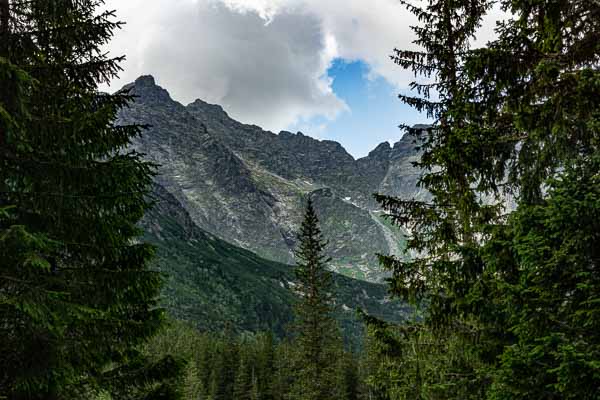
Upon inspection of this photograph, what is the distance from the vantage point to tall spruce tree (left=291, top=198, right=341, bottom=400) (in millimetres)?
26969

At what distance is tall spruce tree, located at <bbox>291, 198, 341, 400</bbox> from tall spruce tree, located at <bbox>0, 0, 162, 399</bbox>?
19.9 metres

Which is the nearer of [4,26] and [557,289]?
[557,289]

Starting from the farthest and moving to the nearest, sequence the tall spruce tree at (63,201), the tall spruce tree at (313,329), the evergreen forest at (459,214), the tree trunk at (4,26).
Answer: the tall spruce tree at (313,329), the tree trunk at (4,26), the tall spruce tree at (63,201), the evergreen forest at (459,214)

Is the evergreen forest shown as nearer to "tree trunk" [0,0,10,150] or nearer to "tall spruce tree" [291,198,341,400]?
"tree trunk" [0,0,10,150]

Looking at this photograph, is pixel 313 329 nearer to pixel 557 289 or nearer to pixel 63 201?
pixel 63 201

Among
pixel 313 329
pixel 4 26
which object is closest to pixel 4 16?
pixel 4 26

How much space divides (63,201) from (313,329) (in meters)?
22.9

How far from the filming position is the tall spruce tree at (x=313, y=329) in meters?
27.0

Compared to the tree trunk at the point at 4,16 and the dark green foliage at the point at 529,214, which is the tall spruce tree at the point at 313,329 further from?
the tree trunk at the point at 4,16

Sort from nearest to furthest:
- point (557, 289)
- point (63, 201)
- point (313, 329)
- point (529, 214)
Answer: point (557, 289), point (529, 214), point (63, 201), point (313, 329)

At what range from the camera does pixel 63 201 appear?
719 cm

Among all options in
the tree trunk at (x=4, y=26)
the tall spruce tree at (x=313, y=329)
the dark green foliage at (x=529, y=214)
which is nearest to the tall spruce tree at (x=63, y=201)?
the tree trunk at (x=4, y=26)

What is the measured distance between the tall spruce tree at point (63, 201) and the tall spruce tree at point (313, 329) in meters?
19.9

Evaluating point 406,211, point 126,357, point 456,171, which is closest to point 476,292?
point 456,171
